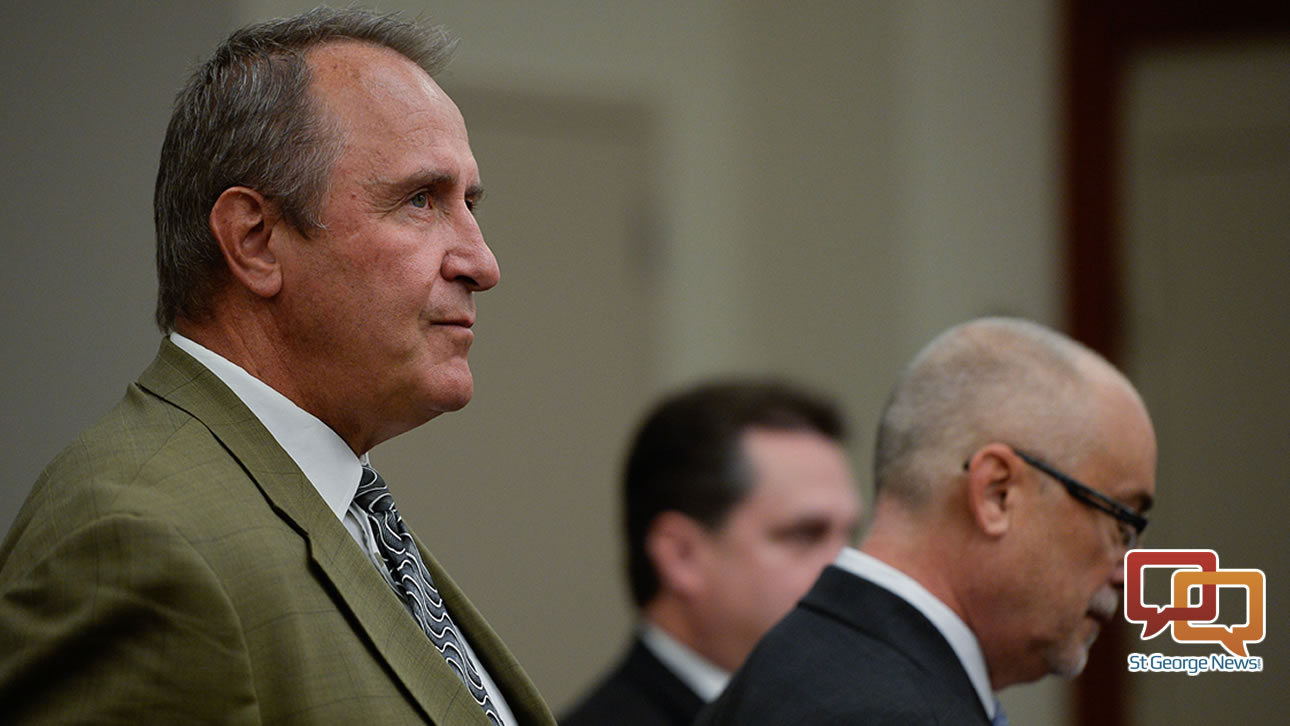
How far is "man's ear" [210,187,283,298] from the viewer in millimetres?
1379

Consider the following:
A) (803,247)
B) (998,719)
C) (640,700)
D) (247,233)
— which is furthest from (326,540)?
(803,247)

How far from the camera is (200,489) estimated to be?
49.1 inches

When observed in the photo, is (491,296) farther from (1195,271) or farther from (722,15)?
(1195,271)

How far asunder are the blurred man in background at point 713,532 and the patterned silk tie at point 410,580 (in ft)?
3.60

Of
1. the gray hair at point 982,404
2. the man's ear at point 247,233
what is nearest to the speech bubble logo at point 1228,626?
the gray hair at point 982,404

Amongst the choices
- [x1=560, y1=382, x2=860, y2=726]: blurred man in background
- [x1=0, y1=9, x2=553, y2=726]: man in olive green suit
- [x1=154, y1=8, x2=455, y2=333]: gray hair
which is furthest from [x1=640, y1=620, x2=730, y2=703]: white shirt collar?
[x1=154, y1=8, x2=455, y2=333]: gray hair

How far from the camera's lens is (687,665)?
2.63m

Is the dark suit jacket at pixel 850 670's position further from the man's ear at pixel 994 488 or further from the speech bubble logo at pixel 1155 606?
the speech bubble logo at pixel 1155 606

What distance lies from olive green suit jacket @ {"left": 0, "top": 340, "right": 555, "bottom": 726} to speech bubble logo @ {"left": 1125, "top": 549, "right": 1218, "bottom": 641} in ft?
3.02

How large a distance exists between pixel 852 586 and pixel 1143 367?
120 inches

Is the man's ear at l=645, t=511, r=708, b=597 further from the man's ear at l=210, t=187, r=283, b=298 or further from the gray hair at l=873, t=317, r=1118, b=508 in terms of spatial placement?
the man's ear at l=210, t=187, r=283, b=298

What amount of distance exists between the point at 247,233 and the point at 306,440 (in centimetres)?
20

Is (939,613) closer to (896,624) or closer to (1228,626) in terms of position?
(896,624)

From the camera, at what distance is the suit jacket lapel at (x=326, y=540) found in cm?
128
